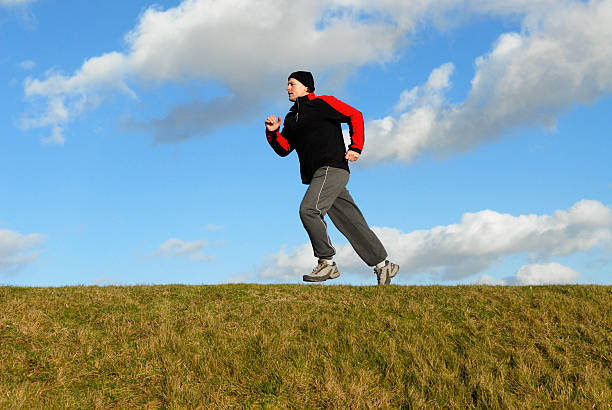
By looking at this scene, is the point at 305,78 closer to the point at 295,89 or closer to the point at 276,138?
the point at 295,89

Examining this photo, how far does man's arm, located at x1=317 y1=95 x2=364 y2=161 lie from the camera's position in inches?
349

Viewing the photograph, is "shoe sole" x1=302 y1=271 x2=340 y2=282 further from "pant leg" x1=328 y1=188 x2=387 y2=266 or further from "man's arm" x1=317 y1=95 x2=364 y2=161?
"man's arm" x1=317 y1=95 x2=364 y2=161

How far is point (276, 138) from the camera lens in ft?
30.7

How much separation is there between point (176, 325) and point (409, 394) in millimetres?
3155

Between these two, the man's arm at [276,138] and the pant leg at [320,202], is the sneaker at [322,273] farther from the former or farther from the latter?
the man's arm at [276,138]

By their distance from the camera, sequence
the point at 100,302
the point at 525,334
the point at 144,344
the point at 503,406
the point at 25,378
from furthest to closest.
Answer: the point at 100,302, the point at 525,334, the point at 144,344, the point at 25,378, the point at 503,406

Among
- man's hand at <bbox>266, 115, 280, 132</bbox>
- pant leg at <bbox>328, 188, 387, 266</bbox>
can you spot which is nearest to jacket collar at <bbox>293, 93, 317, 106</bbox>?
man's hand at <bbox>266, 115, 280, 132</bbox>

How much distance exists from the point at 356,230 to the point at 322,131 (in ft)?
5.70

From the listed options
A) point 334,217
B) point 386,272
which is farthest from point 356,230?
point 386,272

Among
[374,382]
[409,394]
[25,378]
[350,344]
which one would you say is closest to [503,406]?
[409,394]

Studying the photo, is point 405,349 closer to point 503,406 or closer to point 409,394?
point 409,394

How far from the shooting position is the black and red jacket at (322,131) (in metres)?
8.96

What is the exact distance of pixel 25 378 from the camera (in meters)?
6.11

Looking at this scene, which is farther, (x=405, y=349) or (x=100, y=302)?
(x=100, y=302)
